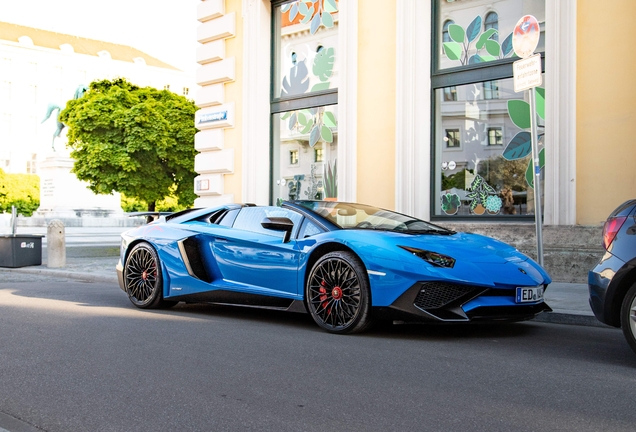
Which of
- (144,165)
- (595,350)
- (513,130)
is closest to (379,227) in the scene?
(595,350)

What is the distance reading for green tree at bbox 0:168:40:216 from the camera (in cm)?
6091

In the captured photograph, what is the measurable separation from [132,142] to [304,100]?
638 cm

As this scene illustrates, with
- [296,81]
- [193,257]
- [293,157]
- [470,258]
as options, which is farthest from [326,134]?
[470,258]

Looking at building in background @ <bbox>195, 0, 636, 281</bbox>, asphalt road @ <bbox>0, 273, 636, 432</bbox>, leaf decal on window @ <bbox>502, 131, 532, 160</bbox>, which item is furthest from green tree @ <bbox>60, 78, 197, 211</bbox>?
asphalt road @ <bbox>0, 273, 636, 432</bbox>

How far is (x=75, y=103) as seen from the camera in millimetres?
20031

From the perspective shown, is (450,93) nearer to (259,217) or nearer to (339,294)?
(259,217)

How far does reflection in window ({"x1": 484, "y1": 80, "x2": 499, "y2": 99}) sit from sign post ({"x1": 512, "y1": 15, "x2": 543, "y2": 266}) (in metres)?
2.80

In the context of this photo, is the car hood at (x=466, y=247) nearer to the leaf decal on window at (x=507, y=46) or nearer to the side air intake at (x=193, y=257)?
the side air intake at (x=193, y=257)

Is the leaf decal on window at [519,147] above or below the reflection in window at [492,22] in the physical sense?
below

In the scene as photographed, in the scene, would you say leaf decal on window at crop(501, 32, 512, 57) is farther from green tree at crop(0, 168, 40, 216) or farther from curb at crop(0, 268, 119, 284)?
green tree at crop(0, 168, 40, 216)

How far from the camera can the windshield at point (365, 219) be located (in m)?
6.48

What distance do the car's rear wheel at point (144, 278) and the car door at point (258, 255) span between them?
977 millimetres

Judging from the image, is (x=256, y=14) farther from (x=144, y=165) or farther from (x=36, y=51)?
(x=36, y=51)

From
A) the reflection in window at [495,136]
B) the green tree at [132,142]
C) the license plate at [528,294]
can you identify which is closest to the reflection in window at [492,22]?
the reflection in window at [495,136]
